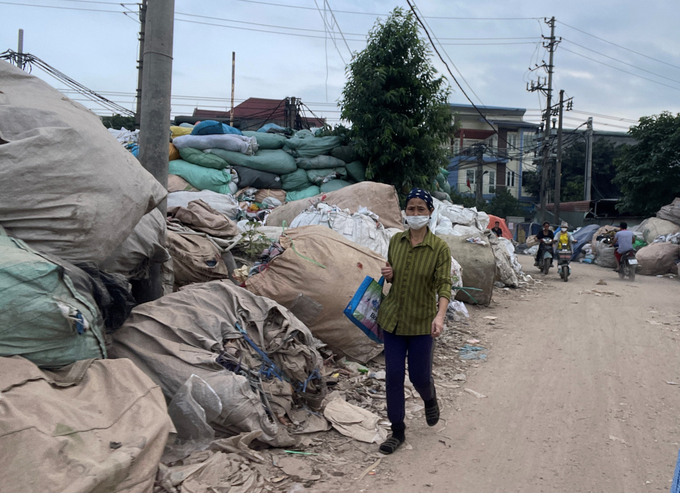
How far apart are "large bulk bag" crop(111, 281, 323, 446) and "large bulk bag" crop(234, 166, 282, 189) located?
16.7ft

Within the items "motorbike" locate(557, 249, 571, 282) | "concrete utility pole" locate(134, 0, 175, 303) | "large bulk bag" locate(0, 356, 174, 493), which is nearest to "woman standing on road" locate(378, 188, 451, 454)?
"large bulk bag" locate(0, 356, 174, 493)

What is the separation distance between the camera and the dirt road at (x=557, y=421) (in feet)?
8.77

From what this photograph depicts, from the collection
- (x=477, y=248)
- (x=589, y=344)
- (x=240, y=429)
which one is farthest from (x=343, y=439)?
(x=477, y=248)

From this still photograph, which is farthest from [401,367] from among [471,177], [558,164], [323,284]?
[471,177]

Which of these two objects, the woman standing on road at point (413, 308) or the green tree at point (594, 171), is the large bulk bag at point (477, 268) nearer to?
the woman standing on road at point (413, 308)

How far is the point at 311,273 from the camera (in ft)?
13.8

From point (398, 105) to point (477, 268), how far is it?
12.4ft

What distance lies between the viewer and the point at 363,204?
693 cm

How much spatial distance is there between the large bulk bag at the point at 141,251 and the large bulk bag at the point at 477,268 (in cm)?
475

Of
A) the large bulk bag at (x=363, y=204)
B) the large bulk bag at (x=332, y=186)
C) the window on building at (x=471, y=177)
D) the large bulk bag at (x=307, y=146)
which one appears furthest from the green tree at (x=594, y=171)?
the large bulk bag at (x=363, y=204)

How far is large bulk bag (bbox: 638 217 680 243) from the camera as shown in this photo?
15.7 m

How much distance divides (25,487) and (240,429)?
1135mm

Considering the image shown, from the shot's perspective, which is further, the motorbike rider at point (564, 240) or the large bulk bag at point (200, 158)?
the motorbike rider at point (564, 240)

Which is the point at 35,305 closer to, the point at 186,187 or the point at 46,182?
the point at 46,182
